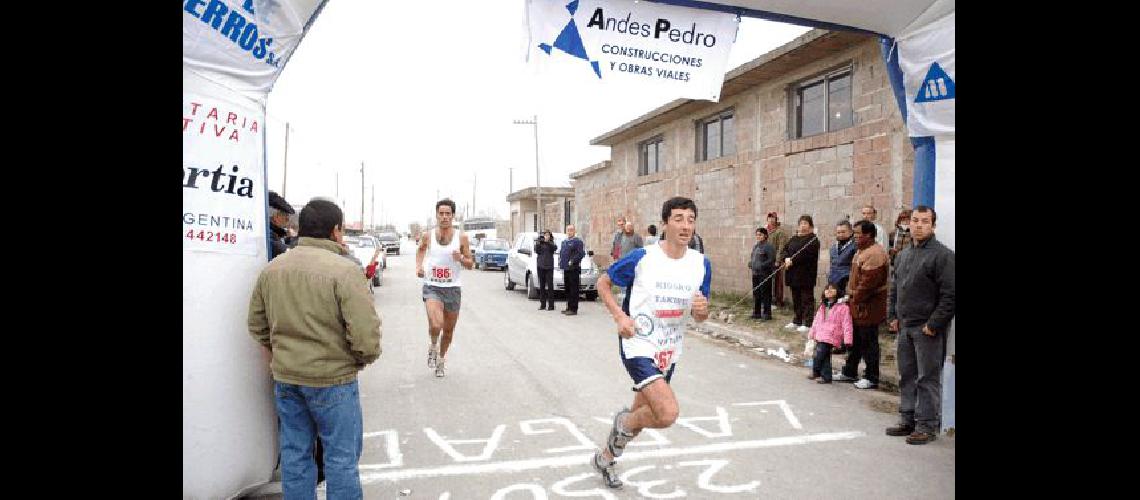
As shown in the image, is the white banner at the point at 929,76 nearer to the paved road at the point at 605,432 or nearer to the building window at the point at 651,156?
the paved road at the point at 605,432

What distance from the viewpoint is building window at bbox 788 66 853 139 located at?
11.9 metres

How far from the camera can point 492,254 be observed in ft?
90.4

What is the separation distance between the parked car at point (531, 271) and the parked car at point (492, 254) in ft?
29.7

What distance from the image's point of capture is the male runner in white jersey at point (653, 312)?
383cm

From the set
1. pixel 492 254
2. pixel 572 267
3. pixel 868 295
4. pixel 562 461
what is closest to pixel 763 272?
pixel 572 267

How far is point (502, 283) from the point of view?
21.0m

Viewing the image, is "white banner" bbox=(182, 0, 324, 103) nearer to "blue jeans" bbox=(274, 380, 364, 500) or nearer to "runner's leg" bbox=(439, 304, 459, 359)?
"blue jeans" bbox=(274, 380, 364, 500)

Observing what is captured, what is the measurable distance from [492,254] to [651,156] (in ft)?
31.1

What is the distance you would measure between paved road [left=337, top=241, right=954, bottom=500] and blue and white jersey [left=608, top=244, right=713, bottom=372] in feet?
2.85

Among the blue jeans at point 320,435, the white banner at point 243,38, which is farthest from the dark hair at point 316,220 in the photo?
the white banner at point 243,38
